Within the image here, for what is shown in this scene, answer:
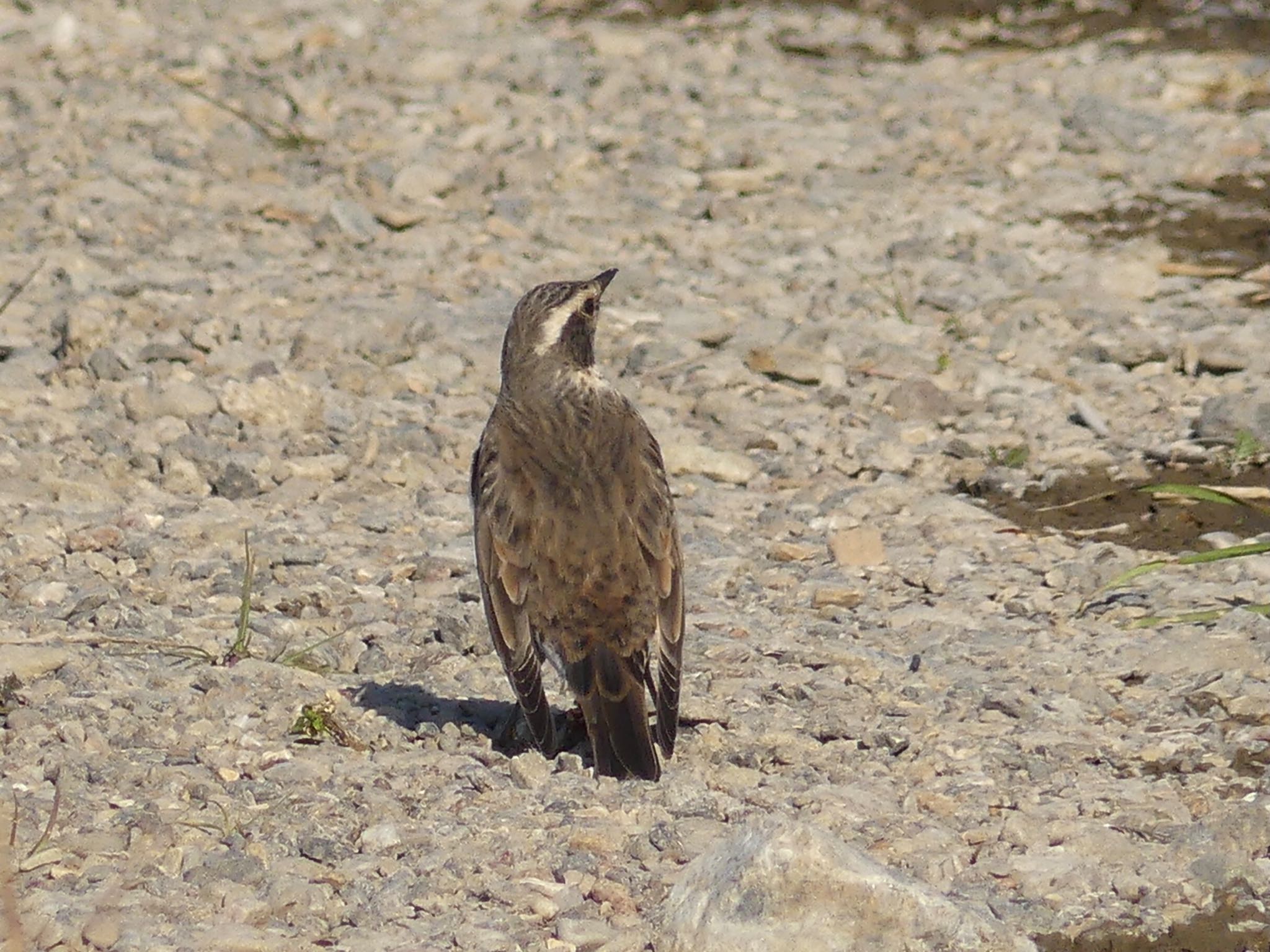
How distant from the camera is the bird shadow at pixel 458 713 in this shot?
6434mm

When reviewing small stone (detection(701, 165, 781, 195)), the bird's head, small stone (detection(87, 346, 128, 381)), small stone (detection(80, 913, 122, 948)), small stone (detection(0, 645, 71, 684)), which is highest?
the bird's head

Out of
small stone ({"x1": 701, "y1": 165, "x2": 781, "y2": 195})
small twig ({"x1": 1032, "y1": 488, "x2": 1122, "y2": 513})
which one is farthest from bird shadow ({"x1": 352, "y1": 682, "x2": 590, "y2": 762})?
small stone ({"x1": 701, "y1": 165, "x2": 781, "y2": 195})

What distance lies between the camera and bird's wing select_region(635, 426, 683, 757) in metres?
6.20

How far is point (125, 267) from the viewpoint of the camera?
1041cm

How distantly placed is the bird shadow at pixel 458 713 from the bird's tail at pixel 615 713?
211 mm

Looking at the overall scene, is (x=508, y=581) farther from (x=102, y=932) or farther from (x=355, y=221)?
(x=355, y=221)

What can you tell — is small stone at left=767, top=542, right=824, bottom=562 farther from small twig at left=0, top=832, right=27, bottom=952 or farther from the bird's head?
small twig at left=0, top=832, right=27, bottom=952

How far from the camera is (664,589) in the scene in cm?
647

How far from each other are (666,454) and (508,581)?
252cm

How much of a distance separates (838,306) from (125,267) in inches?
144

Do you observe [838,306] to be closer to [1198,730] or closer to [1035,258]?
[1035,258]

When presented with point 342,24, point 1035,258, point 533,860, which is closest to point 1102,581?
point 533,860

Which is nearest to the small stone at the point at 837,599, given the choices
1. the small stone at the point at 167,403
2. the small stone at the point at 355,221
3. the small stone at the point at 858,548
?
the small stone at the point at 858,548

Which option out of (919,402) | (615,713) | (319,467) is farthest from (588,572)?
(919,402)
